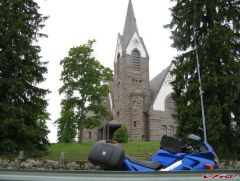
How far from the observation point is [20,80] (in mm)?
19688

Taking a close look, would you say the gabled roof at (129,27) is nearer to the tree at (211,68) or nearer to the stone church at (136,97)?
the stone church at (136,97)

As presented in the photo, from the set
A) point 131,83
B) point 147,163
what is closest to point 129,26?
point 131,83

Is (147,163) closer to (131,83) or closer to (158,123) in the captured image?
(158,123)

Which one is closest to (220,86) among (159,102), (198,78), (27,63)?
(198,78)

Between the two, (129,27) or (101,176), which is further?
(129,27)

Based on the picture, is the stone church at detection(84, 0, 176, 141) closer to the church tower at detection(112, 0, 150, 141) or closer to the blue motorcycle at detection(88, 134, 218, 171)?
the church tower at detection(112, 0, 150, 141)

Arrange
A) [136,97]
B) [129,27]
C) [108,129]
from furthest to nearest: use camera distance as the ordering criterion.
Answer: [129,27], [108,129], [136,97]

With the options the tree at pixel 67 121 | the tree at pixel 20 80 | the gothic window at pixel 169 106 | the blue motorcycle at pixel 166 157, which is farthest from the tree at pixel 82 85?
the blue motorcycle at pixel 166 157

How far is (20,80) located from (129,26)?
33384 mm

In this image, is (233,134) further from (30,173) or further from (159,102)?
(159,102)

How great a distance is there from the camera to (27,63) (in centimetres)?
2077

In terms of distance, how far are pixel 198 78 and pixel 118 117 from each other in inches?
1104

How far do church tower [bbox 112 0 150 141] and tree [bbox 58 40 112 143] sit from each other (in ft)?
43.0

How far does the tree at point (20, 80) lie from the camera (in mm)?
18609
